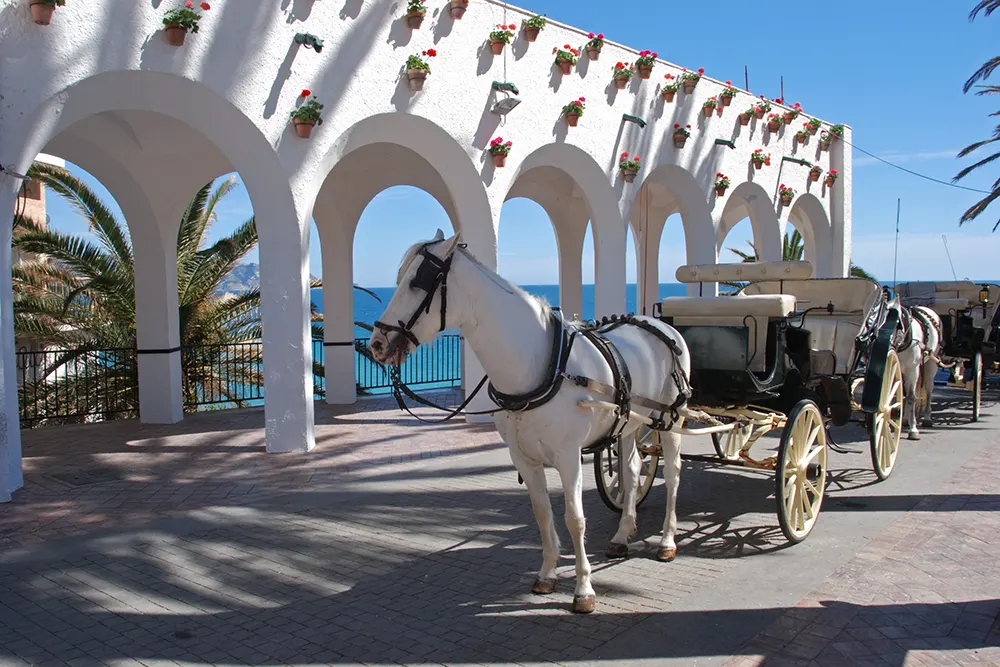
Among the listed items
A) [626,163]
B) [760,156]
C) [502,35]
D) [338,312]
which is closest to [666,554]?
[502,35]

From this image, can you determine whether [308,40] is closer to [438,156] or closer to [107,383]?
[438,156]

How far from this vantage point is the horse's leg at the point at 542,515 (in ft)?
15.2

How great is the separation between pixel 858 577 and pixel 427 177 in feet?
31.9

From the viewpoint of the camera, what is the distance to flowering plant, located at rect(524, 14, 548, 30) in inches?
427

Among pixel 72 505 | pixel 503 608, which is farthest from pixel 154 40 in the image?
pixel 503 608

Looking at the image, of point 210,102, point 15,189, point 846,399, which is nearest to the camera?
point 846,399

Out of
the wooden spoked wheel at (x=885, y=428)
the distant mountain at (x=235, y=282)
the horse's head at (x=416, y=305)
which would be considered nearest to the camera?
the horse's head at (x=416, y=305)

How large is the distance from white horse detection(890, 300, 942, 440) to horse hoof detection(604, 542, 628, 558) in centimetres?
460

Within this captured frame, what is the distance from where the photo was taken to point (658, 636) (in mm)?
4160

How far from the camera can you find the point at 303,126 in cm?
860

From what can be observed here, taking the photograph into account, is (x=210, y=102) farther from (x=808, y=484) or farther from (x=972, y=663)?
(x=972, y=663)

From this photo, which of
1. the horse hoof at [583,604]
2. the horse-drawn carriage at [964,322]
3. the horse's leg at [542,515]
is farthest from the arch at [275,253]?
the horse-drawn carriage at [964,322]

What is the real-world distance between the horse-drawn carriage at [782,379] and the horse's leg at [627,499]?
1.31 ft

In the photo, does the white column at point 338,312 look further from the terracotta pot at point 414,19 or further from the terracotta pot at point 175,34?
the terracotta pot at point 175,34
